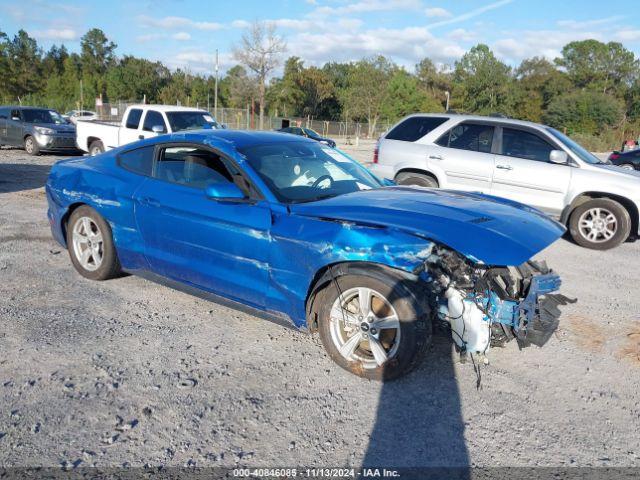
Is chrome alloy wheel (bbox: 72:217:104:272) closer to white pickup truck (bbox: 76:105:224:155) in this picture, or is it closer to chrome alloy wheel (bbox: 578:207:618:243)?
chrome alloy wheel (bbox: 578:207:618:243)

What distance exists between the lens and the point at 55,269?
570cm

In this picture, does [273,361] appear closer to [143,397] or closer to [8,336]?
[143,397]

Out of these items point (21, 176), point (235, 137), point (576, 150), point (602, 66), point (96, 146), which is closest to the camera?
point (235, 137)

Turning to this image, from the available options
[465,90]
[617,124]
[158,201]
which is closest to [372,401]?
[158,201]

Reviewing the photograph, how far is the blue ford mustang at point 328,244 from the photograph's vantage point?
11.3 ft

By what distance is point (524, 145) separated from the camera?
8.27m

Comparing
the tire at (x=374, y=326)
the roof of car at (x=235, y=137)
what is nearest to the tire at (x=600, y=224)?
the roof of car at (x=235, y=137)

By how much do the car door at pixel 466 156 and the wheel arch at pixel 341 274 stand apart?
5.27m

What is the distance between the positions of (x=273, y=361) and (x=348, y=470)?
126cm

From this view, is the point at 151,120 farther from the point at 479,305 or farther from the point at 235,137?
the point at 479,305

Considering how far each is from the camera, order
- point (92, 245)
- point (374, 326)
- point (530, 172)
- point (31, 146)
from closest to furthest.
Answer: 1. point (374, 326)
2. point (92, 245)
3. point (530, 172)
4. point (31, 146)

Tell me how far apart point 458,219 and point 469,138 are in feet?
17.8

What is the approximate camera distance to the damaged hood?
3270mm

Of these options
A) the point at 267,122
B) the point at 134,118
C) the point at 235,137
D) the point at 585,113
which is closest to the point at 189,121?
the point at 134,118
